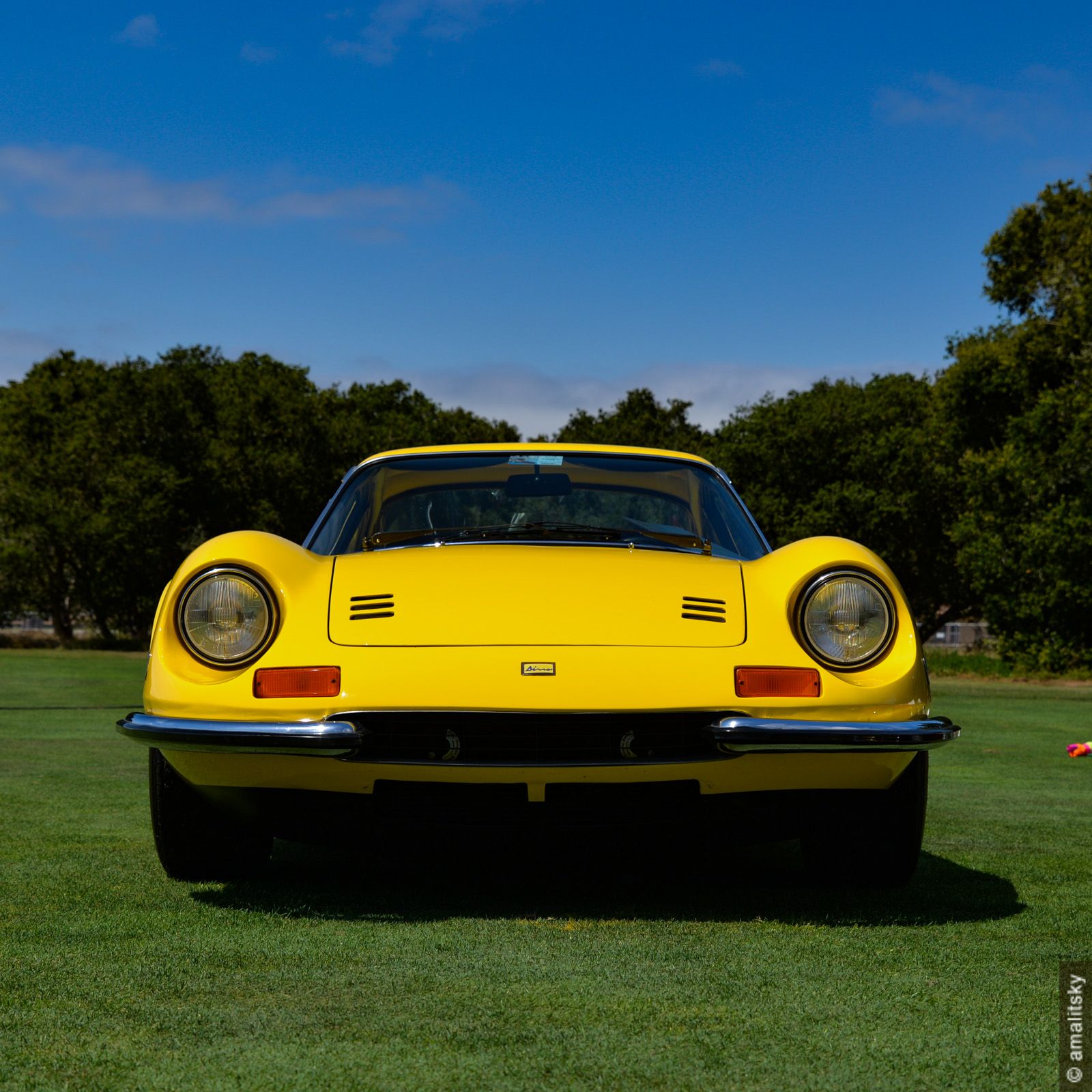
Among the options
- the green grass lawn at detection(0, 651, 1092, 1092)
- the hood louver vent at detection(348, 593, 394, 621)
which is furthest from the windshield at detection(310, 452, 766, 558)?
the green grass lawn at detection(0, 651, 1092, 1092)

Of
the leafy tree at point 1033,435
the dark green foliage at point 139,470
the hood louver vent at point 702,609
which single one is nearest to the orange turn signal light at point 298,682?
the hood louver vent at point 702,609

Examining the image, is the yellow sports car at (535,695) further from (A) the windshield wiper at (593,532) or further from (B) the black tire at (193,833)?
(A) the windshield wiper at (593,532)

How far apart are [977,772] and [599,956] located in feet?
19.2

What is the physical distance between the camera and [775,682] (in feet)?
12.6

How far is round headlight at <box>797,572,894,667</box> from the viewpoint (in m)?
3.97

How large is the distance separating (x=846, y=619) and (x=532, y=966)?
1445 millimetres

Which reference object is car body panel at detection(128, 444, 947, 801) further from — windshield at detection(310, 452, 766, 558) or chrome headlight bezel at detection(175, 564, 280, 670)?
windshield at detection(310, 452, 766, 558)

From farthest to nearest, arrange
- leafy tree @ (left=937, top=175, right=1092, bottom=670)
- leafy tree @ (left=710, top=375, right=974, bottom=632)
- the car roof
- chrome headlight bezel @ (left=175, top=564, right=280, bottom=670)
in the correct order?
leafy tree @ (left=710, top=375, right=974, bottom=632) < leafy tree @ (left=937, top=175, right=1092, bottom=670) < the car roof < chrome headlight bezel @ (left=175, top=564, right=280, bottom=670)

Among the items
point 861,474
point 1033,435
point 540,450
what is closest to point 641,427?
point 861,474

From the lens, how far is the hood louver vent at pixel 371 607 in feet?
12.9

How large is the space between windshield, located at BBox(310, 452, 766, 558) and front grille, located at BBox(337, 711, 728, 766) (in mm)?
1426

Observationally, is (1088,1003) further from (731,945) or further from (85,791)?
(85,791)

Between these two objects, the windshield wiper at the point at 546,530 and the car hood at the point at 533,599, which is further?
the windshield wiper at the point at 546,530

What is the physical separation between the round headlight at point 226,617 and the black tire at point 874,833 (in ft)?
5.65
